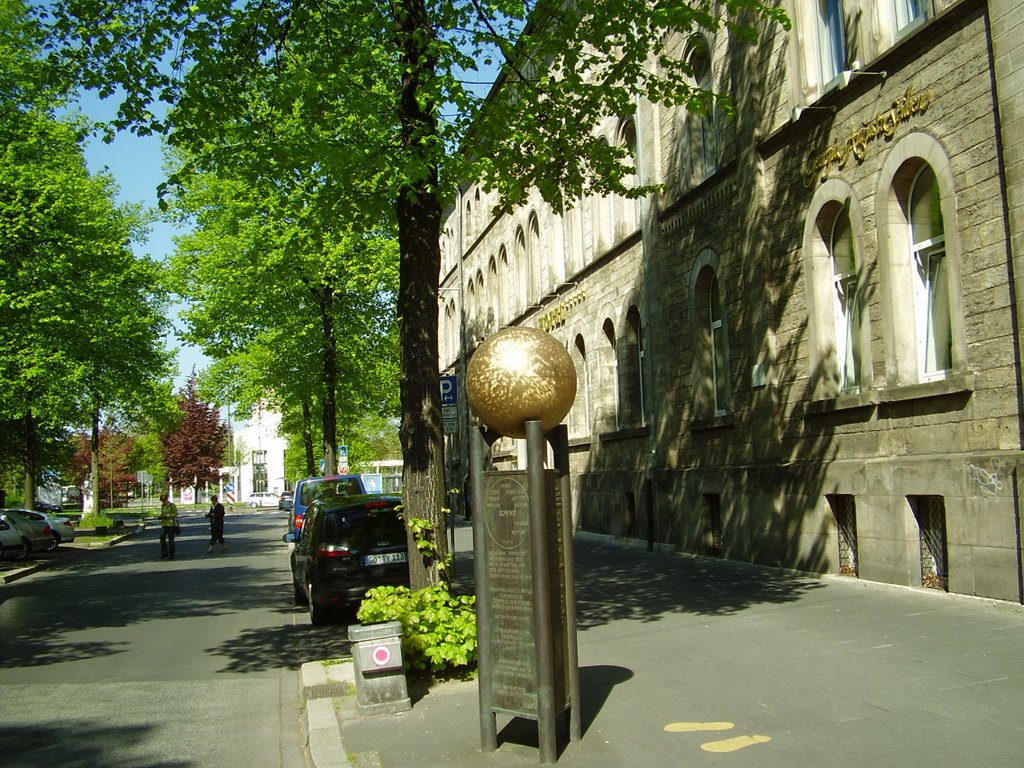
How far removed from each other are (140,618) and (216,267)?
19407 mm

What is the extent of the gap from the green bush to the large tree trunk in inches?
24.0

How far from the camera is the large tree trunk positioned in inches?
352

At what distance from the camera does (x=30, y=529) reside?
27.3 m

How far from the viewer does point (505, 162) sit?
419 inches

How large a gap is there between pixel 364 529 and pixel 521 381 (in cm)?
726

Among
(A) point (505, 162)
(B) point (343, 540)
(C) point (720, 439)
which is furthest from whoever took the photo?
(C) point (720, 439)

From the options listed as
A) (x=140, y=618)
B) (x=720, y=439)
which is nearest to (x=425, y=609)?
(x=140, y=618)

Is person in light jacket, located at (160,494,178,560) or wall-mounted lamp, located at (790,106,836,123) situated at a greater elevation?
wall-mounted lamp, located at (790,106,836,123)

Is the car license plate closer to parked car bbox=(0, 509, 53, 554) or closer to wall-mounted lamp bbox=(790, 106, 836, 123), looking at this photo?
wall-mounted lamp bbox=(790, 106, 836, 123)

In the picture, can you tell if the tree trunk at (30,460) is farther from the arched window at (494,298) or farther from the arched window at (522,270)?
the arched window at (522,270)

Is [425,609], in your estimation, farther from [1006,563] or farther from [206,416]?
[206,416]

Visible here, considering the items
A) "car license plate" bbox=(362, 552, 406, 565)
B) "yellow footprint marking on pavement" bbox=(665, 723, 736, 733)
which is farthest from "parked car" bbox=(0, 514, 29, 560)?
"yellow footprint marking on pavement" bbox=(665, 723, 736, 733)

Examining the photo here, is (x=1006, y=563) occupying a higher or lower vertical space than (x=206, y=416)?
lower

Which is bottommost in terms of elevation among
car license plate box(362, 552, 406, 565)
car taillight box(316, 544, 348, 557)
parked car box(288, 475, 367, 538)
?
car license plate box(362, 552, 406, 565)
